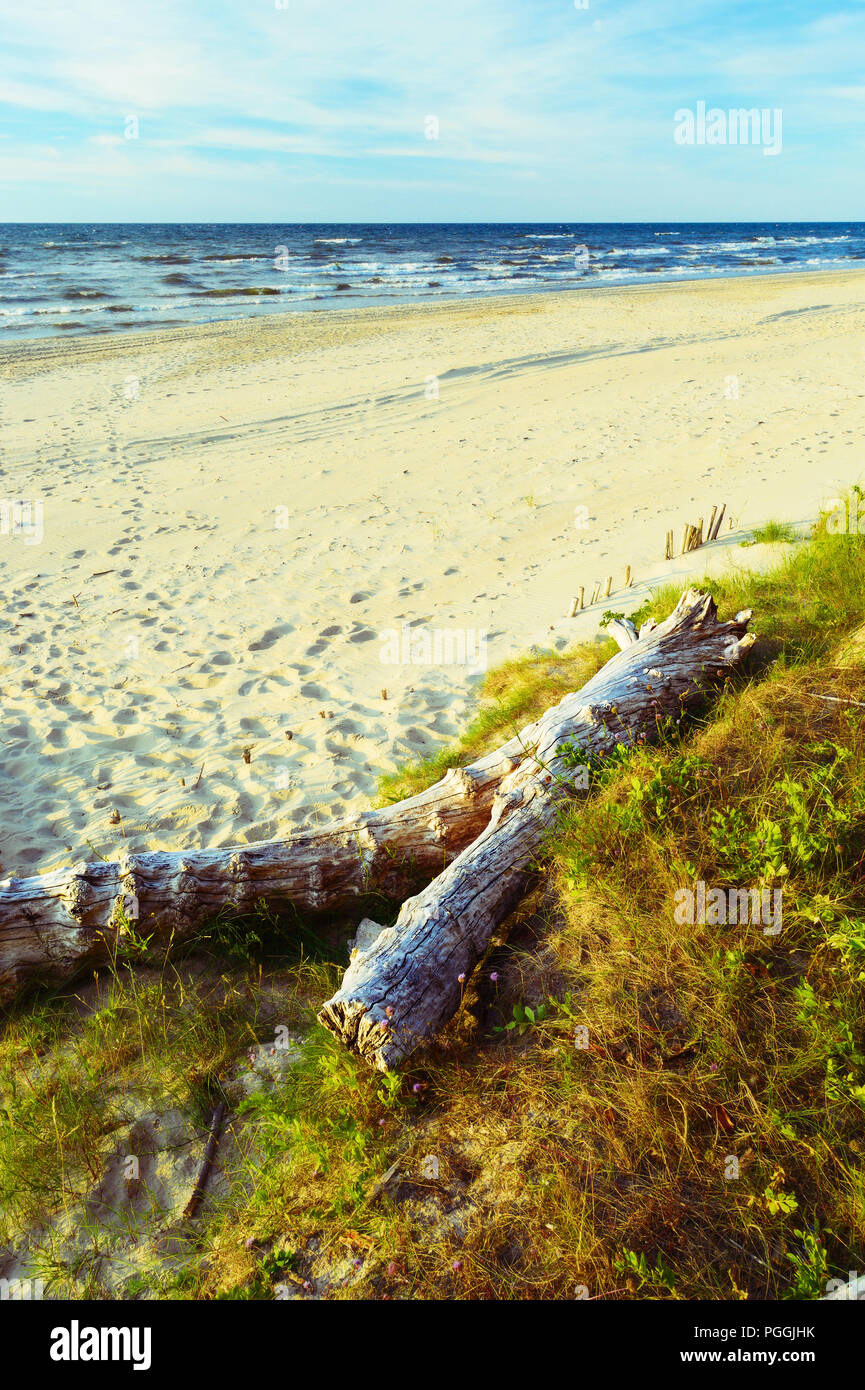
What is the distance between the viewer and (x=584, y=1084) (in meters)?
2.50

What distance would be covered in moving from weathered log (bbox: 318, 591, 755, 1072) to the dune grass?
0.38ft

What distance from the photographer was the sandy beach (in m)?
5.06

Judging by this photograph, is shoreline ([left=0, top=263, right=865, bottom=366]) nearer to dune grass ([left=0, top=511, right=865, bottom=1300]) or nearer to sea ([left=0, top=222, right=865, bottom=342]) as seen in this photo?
sea ([left=0, top=222, right=865, bottom=342])

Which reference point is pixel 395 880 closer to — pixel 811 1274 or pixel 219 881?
pixel 219 881

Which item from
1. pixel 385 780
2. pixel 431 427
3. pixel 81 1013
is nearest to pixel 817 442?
pixel 431 427

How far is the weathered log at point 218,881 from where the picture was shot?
3.33 meters

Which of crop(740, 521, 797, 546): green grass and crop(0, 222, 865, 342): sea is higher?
crop(0, 222, 865, 342): sea

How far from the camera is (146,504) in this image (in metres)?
9.97

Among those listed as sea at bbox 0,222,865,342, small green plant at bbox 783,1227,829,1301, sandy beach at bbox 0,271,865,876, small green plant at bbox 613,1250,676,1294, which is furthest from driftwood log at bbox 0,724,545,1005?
sea at bbox 0,222,865,342

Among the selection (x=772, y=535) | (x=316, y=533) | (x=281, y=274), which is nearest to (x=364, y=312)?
(x=281, y=274)

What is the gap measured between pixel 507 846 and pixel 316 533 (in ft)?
21.2

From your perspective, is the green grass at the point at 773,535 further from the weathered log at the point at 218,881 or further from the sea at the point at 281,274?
the sea at the point at 281,274

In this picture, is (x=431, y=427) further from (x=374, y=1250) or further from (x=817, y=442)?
(x=374, y=1250)

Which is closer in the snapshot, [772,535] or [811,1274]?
[811,1274]
